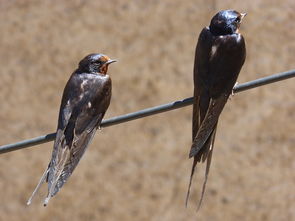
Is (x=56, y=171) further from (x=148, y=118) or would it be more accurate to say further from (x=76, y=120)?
(x=148, y=118)

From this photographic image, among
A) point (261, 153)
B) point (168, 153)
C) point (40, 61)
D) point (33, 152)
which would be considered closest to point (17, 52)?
point (40, 61)

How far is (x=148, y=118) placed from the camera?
10164 mm

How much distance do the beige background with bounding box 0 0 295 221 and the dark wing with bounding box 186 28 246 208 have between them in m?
5.43

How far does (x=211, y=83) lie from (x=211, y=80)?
1cm

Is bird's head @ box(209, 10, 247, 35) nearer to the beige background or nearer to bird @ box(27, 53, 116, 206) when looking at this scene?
bird @ box(27, 53, 116, 206)

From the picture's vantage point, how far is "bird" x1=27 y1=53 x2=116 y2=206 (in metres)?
4.31

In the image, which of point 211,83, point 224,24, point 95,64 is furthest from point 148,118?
point 211,83

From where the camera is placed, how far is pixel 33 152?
10.2 meters

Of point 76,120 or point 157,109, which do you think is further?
point 76,120

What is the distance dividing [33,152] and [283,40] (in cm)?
250

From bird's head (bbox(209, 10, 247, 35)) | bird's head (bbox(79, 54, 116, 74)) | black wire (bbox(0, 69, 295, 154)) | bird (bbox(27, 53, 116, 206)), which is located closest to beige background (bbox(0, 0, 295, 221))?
bird's head (bbox(79, 54, 116, 74))

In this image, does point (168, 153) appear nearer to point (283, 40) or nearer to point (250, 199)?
point (250, 199)

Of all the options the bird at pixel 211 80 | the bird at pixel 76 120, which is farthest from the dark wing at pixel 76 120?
the bird at pixel 211 80

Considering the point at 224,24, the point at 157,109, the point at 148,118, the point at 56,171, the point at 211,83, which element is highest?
the point at 157,109
